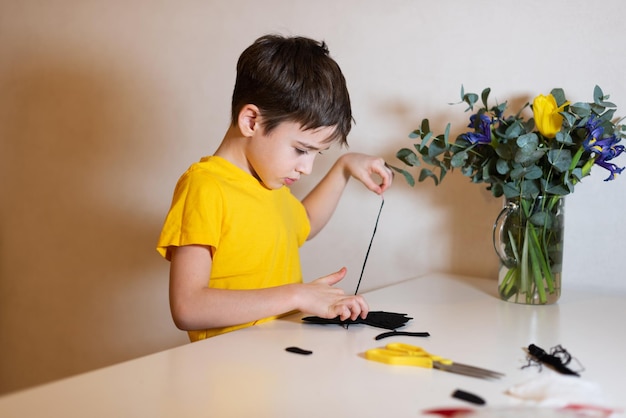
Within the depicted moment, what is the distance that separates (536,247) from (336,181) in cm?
42

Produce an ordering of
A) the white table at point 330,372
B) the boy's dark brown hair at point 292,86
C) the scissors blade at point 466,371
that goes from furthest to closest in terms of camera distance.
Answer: the boy's dark brown hair at point 292,86 → the scissors blade at point 466,371 → the white table at point 330,372

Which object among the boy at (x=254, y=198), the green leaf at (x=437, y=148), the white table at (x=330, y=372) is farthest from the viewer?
the green leaf at (x=437, y=148)

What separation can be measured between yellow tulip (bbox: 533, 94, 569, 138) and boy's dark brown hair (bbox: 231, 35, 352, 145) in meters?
0.33

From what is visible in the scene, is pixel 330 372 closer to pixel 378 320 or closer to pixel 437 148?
pixel 378 320

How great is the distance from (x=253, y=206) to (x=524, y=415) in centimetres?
75

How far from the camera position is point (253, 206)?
51.0 inches

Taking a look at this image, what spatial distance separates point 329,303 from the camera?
1076 mm

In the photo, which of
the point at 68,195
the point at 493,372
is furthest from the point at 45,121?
the point at 493,372

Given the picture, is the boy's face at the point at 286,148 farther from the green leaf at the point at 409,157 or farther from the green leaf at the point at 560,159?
the green leaf at the point at 560,159

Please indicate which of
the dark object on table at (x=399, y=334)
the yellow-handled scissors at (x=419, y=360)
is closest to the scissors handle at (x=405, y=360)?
the yellow-handled scissors at (x=419, y=360)

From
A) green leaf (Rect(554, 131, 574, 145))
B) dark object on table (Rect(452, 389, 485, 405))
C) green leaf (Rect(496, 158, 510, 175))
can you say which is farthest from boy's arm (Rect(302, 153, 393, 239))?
dark object on table (Rect(452, 389, 485, 405))

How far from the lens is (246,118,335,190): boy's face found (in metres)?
1.24

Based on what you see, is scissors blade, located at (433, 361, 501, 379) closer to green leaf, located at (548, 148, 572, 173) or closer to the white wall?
green leaf, located at (548, 148, 572, 173)

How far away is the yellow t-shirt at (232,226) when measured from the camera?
1.18 meters
